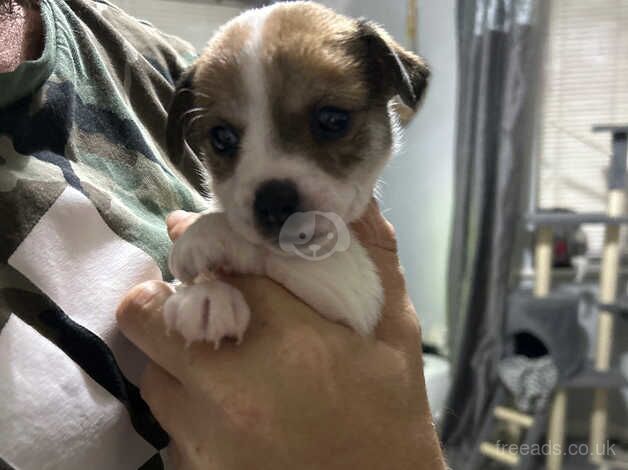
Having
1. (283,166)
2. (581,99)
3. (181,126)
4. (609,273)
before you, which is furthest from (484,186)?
(283,166)

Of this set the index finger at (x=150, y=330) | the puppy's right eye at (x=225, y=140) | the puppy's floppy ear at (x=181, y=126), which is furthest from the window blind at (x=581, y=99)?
the index finger at (x=150, y=330)

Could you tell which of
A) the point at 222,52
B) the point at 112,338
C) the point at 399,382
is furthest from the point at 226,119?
the point at 399,382

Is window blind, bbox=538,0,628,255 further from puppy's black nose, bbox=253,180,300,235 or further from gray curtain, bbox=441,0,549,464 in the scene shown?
puppy's black nose, bbox=253,180,300,235

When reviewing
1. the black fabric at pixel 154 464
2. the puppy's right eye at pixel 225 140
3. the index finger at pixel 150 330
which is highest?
the puppy's right eye at pixel 225 140

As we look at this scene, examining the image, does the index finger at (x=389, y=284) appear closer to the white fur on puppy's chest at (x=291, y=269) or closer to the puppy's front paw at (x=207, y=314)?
the white fur on puppy's chest at (x=291, y=269)

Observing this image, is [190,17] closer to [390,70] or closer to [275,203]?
[390,70]

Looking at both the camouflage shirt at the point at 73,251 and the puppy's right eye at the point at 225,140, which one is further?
the puppy's right eye at the point at 225,140

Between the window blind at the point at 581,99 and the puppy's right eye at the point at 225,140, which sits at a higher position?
the puppy's right eye at the point at 225,140

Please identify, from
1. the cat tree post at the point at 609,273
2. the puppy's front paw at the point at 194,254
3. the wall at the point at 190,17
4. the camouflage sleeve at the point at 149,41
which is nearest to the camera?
the puppy's front paw at the point at 194,254

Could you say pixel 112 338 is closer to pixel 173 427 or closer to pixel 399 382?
pixel 173 427
